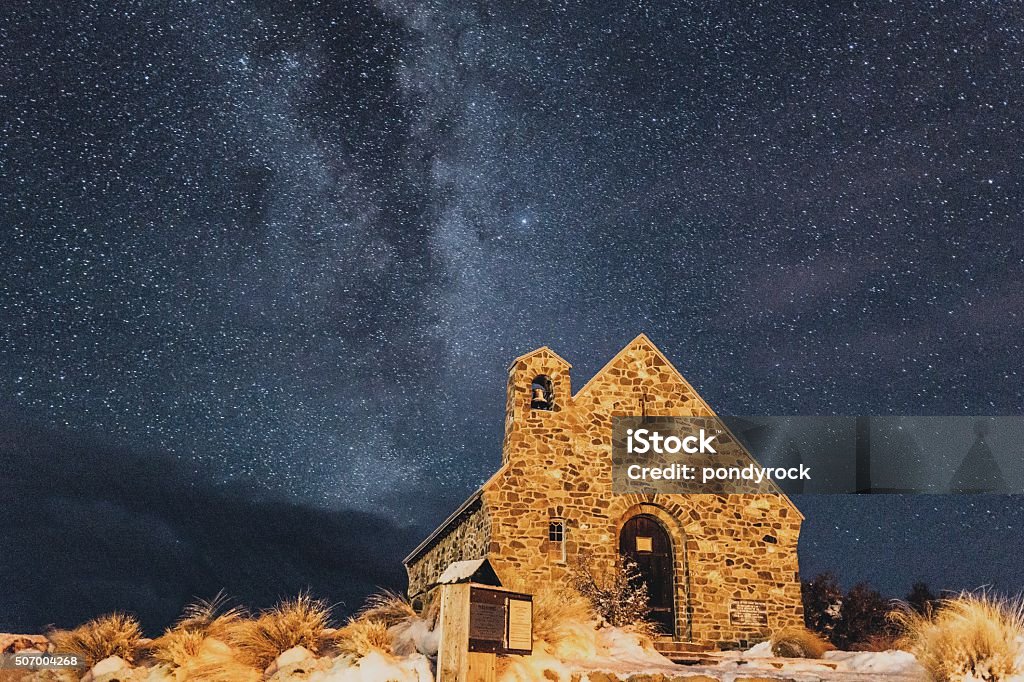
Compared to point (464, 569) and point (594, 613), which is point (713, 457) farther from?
point (464, 569)

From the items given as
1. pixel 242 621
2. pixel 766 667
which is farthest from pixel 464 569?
pixel 766 667

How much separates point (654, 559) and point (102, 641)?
12298 millimetres

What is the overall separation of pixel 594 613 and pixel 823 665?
479cm

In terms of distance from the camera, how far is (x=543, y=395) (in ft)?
69.9

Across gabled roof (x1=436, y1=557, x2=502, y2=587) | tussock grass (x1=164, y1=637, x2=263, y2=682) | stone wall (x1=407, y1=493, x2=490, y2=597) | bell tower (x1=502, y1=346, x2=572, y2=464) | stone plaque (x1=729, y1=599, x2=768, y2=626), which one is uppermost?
bell tower (x1=502, y1=346, x2=572, y2=464)

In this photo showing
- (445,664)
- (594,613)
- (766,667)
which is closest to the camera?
(445,664)

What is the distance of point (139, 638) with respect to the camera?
15.4 metres

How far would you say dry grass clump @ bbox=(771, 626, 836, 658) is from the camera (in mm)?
17781

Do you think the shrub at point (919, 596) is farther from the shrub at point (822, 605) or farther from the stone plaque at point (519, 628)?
the stone plaque at point (519, 628)

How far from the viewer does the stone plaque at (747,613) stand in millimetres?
19672

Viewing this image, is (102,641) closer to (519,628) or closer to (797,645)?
(519,628)

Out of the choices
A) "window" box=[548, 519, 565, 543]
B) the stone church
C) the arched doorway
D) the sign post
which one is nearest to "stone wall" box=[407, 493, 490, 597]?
the stone church

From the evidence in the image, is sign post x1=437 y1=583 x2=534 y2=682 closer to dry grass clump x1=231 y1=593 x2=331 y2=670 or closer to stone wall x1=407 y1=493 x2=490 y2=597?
dry grass clump x1=231 y1=593 x2=331 y2=670

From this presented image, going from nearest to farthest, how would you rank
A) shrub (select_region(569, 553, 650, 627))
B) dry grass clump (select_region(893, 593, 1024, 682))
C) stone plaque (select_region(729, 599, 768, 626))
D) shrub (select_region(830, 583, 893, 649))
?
dry grass clump (select_region(893, 593, 1024, 682)), shrub (select_region(569, 553, 650, 627)), stone plaque (select_region(729, 599, 768, 626)), shrub (select_region(830, 583, 893, 649))
